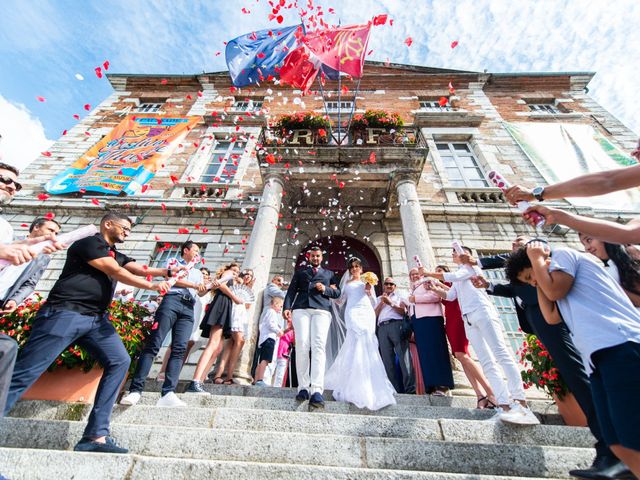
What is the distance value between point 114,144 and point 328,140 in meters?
7.58

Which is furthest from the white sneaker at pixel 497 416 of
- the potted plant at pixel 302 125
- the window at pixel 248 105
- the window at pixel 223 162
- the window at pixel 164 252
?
the window at pixel 248 105

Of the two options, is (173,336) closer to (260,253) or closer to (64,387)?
(64,387)

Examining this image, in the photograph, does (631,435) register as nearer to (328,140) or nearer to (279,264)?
(279,264)

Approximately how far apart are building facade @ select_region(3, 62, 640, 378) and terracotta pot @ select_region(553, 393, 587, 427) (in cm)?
342

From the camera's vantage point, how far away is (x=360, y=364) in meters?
3.70

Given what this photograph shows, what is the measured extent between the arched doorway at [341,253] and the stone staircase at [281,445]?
18.5 feet

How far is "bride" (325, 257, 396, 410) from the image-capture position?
11.4 ft

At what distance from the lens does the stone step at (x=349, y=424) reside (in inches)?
108

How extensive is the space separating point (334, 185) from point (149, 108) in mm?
10292

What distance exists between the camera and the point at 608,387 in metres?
1.54

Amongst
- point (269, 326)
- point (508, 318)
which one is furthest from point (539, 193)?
point (508, 318)

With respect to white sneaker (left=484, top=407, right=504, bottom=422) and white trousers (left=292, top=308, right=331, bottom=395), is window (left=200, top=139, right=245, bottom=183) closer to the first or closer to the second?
white trousers (left=292, top=308, right=331, bottom=395)

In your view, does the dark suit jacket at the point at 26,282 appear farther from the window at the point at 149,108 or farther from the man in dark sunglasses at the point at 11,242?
the window at the point at 149,108

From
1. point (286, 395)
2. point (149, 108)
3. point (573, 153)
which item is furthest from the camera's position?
point (149, 108)
